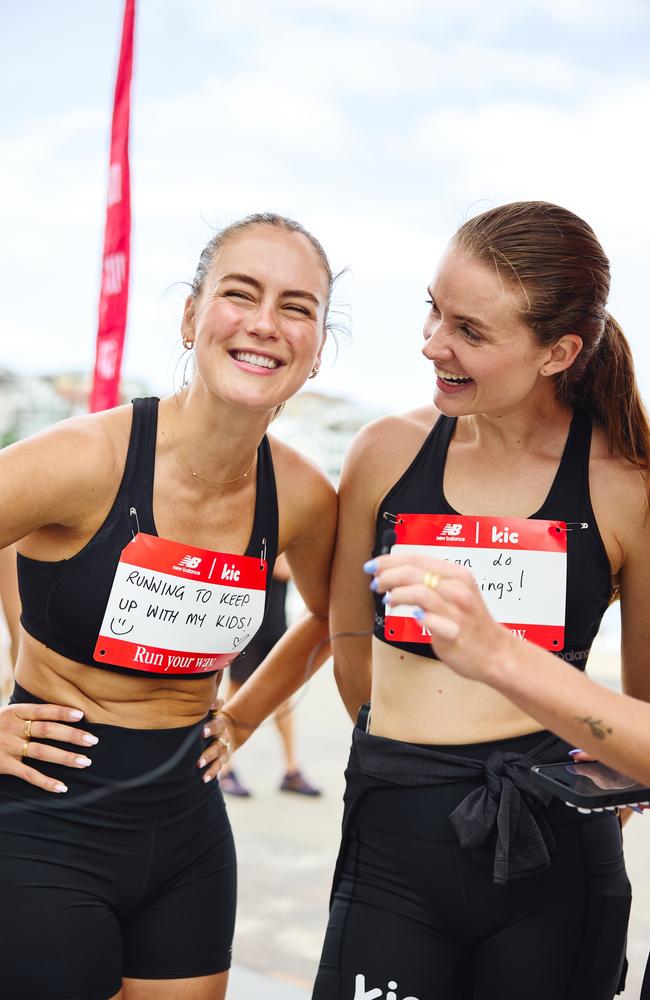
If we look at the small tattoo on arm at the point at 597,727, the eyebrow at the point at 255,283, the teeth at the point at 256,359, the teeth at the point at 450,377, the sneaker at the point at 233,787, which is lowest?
the sneaker at the point at 233,787

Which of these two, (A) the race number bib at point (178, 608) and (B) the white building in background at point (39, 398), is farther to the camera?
(B) the white building in background at point (39, 398)

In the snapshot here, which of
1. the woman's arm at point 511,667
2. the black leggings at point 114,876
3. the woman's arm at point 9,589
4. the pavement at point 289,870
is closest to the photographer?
the woman's arm at point 511,667

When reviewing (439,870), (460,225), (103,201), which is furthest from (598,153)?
(439,870)

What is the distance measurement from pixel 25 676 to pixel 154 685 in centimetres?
18

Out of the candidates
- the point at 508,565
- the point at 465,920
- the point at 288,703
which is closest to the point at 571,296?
the point at 508,565

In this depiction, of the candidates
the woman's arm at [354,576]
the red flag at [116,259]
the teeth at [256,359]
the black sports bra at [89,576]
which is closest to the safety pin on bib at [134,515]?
the black sports bra at [89,576]

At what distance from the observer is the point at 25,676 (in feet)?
4.35

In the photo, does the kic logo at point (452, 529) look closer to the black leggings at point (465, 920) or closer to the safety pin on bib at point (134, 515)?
the black leggings at point (465, 920)

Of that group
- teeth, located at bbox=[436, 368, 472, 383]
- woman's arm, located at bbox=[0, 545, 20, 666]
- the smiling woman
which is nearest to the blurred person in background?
woman's arm, located at bbox=[0, 545, 20, 666]

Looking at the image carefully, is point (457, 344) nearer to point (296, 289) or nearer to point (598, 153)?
point (296, 289)

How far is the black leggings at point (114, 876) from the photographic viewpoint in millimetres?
1184

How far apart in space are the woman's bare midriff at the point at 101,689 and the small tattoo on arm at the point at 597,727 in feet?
2.09

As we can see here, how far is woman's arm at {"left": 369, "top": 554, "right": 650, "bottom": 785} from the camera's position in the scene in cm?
82

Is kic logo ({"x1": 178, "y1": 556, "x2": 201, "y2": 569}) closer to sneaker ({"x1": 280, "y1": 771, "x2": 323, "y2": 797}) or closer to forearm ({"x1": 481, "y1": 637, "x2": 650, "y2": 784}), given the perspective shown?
forearm ({"x1": 481, "y1": 637, "x2": 650, "y2": 784})
